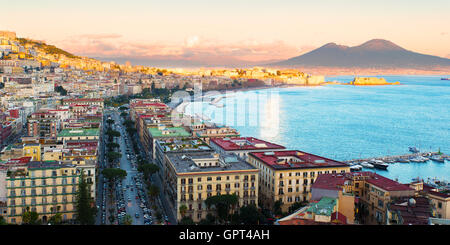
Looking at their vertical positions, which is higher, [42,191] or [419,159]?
[42,191]

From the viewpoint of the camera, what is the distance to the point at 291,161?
6.96m

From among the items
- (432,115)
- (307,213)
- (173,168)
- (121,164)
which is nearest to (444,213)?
(307,213)

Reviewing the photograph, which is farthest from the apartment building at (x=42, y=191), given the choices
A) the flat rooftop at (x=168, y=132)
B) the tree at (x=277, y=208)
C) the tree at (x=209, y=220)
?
the flat rooftop at (x=168, y=132)

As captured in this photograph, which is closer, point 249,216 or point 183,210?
point 249,216

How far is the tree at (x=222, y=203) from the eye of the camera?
18.1 feet

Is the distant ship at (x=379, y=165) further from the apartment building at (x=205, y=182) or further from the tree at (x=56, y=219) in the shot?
the tree at (x=56, y=219)

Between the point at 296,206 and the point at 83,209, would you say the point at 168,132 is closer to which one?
the point at 296,206

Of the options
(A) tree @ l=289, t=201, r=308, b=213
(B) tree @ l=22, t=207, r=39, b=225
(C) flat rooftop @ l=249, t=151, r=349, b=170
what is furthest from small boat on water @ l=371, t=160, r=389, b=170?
(B) tree @ l=22, t=207, r=39, b=225

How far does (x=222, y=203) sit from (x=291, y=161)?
5.97 ft

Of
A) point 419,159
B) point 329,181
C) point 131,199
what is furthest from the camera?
point 419,159

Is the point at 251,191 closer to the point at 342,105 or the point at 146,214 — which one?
the point at 146,214

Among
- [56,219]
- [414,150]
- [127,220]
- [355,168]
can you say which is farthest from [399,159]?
[56,219]

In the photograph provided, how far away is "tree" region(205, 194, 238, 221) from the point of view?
5520 millimetres

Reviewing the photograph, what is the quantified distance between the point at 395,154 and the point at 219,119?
810 cm
